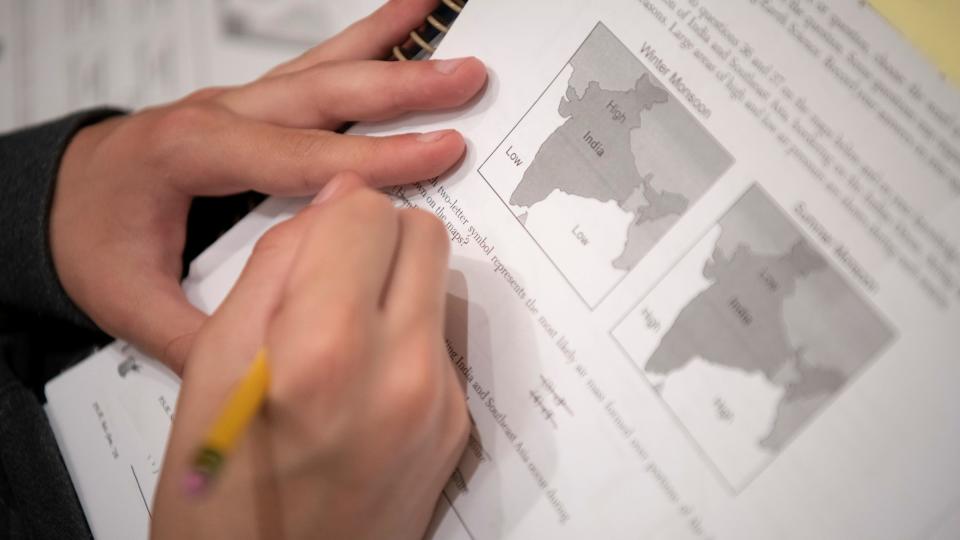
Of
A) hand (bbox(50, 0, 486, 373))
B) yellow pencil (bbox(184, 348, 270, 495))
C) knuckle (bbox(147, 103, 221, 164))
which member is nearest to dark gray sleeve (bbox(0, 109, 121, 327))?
hand (bbox(50, 0, 486, 373))

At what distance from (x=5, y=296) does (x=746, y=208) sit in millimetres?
582

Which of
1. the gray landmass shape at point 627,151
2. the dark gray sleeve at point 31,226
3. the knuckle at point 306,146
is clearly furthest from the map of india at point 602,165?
the dark gray sleeve at point 31,226

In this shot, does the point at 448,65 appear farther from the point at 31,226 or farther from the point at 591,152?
the point at 31,226

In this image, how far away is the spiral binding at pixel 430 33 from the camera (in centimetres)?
46

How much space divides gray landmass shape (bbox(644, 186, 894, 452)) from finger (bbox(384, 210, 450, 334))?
0.12 metres

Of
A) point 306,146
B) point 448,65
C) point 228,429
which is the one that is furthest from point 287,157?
point 228,429

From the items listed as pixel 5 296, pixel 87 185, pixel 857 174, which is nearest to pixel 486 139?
pixel 857 174

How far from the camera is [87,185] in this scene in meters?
0.52

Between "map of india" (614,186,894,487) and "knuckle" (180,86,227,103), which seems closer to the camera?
"map of india" (614,186,894,487)

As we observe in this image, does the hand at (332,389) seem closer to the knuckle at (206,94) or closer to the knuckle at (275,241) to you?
the knuckle at (275,241)

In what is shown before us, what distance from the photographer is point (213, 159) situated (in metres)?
0.46

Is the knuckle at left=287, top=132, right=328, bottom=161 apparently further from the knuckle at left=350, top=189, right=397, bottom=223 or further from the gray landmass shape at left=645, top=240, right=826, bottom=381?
the gray landmass shape at left=645, top=240, right=826, bottom=381

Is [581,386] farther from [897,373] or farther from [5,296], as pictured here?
[5,296]

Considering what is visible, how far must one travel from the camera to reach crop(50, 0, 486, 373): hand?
407 millimetres
